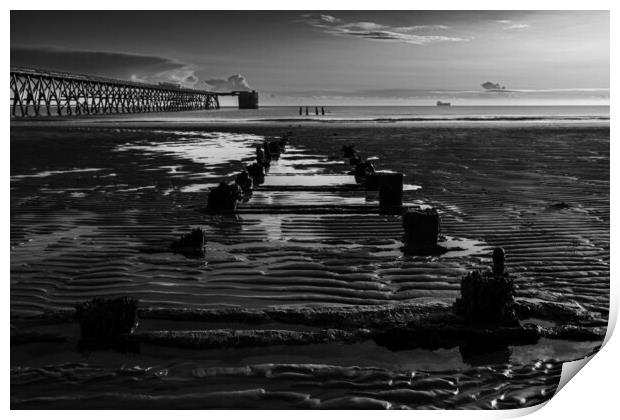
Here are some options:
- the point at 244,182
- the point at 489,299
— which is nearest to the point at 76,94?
the point at 244,182

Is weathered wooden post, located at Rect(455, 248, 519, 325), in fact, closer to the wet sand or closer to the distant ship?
the wet sand

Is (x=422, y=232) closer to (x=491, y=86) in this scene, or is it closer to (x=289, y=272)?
(x=289, y=272)

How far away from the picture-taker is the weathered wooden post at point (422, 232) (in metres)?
7.79

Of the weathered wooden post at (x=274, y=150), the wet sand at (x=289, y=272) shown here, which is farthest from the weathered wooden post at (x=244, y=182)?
the weathered wooden post at (x=274, y=150)

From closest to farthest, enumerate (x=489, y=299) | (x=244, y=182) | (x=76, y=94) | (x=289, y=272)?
1. (x=489, y=299)
2. (x=289, y=272)
3. (x=244, y=182)
4. (x=76, y=94)

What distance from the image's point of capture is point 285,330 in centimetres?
521

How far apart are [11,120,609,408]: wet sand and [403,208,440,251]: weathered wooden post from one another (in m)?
0.24

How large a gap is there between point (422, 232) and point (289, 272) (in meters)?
1.82

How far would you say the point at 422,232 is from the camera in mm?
7805

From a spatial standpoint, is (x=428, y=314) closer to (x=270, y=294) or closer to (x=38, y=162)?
(x=270, y=294)

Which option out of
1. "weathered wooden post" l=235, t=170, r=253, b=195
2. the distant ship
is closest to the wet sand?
"weathered wooden post" l=235, t=170, r=253, b=195

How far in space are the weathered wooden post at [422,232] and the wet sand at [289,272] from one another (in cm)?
24

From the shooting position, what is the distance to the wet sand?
4.45 metres

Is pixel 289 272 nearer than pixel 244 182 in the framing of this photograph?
Yes
